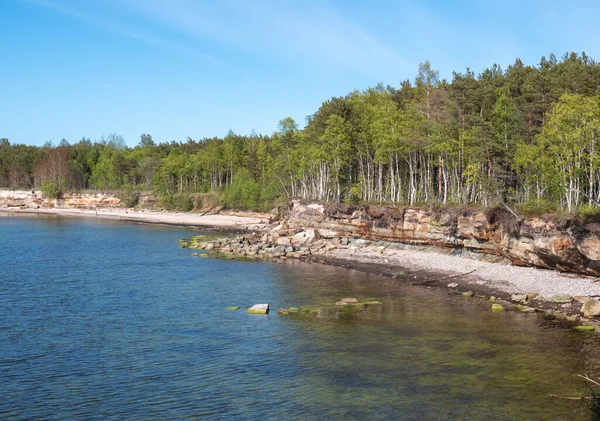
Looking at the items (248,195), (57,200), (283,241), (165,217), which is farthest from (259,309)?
(57,200)

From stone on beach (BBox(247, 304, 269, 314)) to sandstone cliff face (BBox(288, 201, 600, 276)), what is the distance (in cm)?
2272

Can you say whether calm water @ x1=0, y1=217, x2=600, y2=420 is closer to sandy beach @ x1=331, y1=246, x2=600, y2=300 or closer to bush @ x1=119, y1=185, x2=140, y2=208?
sandy beach @ x1=331, y1=246, x2=600, y2=300

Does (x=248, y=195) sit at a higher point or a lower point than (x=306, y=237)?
higher

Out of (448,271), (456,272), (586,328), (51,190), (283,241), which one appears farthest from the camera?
(51,190)

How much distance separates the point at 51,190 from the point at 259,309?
5155 inches

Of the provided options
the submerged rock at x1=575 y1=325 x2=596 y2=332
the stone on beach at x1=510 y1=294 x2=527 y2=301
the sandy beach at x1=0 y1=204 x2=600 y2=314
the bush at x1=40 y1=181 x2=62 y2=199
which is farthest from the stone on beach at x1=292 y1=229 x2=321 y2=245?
the bush at x1=40 y1=181 x2=62 y2=199

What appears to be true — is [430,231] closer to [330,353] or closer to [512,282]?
[512,282]

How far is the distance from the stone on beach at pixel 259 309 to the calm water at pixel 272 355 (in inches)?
30.9

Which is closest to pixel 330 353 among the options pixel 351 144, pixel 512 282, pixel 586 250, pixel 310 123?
pixel 512 282

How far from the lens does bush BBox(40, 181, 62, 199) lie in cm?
14250

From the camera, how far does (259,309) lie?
31297mm

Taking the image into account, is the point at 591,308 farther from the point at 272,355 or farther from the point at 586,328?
the point at 272,355

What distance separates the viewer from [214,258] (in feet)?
179

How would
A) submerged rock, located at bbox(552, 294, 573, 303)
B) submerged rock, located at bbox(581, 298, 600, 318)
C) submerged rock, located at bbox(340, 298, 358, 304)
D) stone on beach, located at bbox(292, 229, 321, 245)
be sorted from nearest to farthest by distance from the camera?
submerged rock, located at bbox(581, 298, 600, 318) < submerged rock, located at bbox(552, 294, 573, 303) < submerged rock, located at bbox(340, 298, 358, 304) < stone on beach, located at bbox(292, 229, 321, 245)
